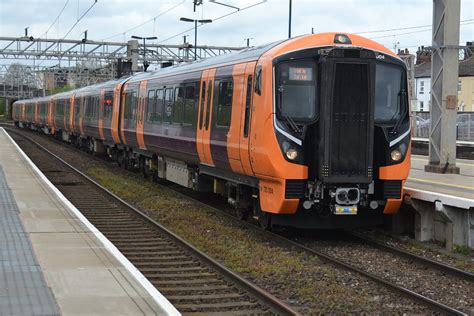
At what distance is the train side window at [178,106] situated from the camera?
15.6 metres

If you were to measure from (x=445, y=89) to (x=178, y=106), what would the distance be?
633 cm

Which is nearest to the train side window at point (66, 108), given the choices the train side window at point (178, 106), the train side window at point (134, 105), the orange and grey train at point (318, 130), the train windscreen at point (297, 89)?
the train side window at point (134, 105)

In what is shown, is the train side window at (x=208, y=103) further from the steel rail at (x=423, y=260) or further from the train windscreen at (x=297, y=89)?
the steel rail at (x=423, y=260)

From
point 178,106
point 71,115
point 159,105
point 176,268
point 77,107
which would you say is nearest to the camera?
point 176,268

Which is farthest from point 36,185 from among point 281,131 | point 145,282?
point 145,282

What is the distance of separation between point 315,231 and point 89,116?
20119mm

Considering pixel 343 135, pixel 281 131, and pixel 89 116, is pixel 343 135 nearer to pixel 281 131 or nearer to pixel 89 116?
pixel 281 131

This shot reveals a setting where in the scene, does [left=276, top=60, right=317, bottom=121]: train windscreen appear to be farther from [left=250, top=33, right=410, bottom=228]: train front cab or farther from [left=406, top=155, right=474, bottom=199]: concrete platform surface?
[left=406, top=155, right=474, bottom=199]: concrete platform surface

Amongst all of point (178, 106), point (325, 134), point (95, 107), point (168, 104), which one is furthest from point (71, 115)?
point (325, 134)

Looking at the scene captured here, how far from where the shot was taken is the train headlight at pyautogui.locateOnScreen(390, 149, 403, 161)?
10859 mm

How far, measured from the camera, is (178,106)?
15766 mm

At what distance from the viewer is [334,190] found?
412 inches

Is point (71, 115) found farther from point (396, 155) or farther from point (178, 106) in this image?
point (396, 155)

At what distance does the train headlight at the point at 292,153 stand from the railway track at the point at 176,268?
6.47 feet
